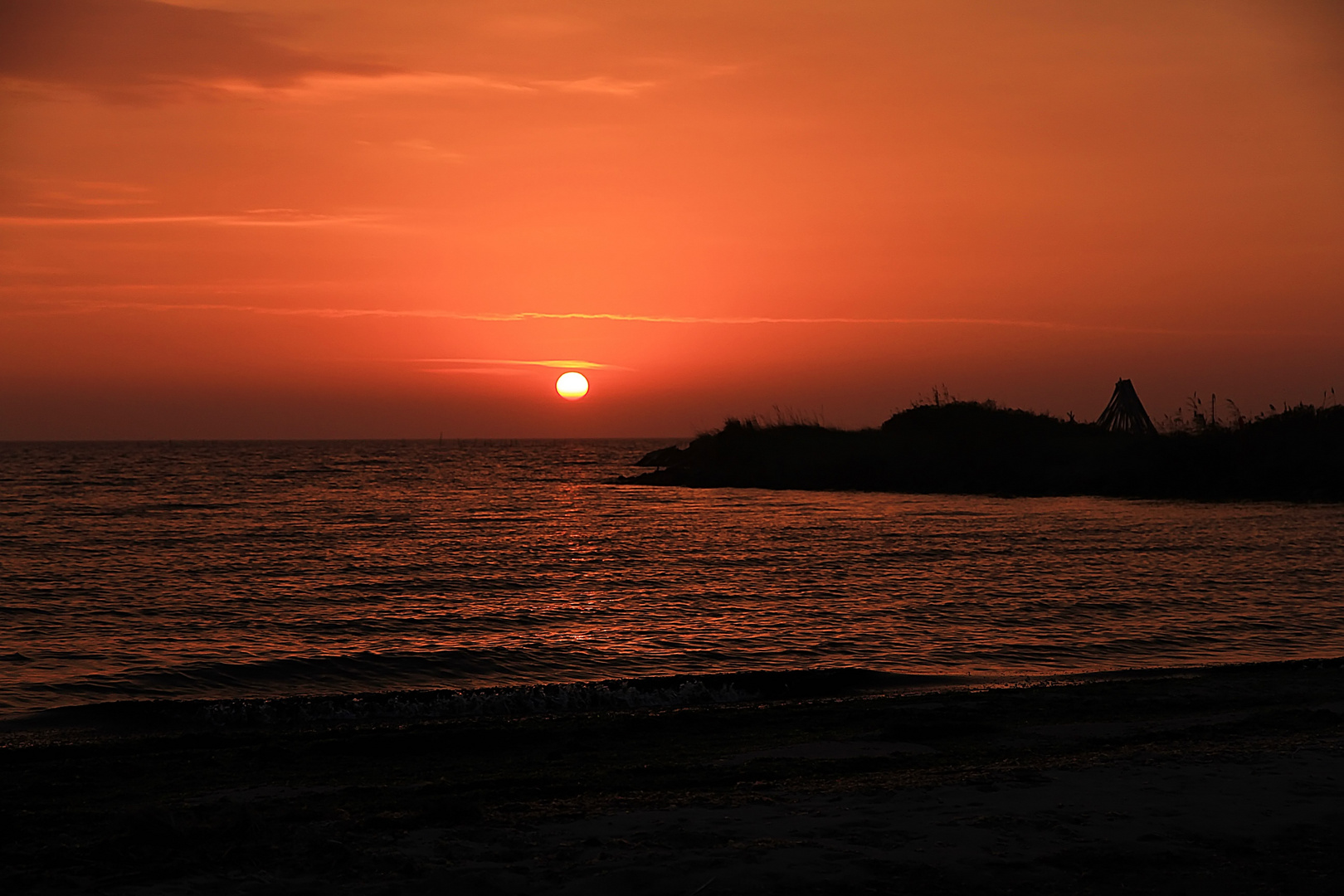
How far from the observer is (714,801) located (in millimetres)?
8781

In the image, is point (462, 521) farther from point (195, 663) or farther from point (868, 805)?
point (868, 805)

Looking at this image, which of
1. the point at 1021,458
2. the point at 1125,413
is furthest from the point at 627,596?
the point at 1125,413

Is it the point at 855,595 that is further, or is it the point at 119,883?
the point at 855,595

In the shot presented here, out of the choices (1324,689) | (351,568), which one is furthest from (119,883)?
(351,568)

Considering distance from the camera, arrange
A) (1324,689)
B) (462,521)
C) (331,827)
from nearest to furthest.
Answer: (331,827) → (1324,689) → (462,521)

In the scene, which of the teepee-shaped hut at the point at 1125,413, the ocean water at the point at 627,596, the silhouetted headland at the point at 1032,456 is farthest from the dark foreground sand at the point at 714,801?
the teepee-shaped hut at the point at 1125,413

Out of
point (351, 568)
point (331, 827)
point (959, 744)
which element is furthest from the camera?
point (351, 568)

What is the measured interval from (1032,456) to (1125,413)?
46.2 ft

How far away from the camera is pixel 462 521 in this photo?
4900 cm

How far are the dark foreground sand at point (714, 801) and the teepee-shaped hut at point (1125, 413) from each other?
229 ft

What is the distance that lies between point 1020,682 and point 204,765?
11.6 metres

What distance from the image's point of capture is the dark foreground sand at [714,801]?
6824 mm

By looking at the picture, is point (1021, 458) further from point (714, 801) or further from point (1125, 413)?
point (714, 801)

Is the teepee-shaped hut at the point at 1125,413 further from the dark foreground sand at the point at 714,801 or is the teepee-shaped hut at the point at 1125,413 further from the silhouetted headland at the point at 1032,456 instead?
the dark foreground sand at the point at 714,801
